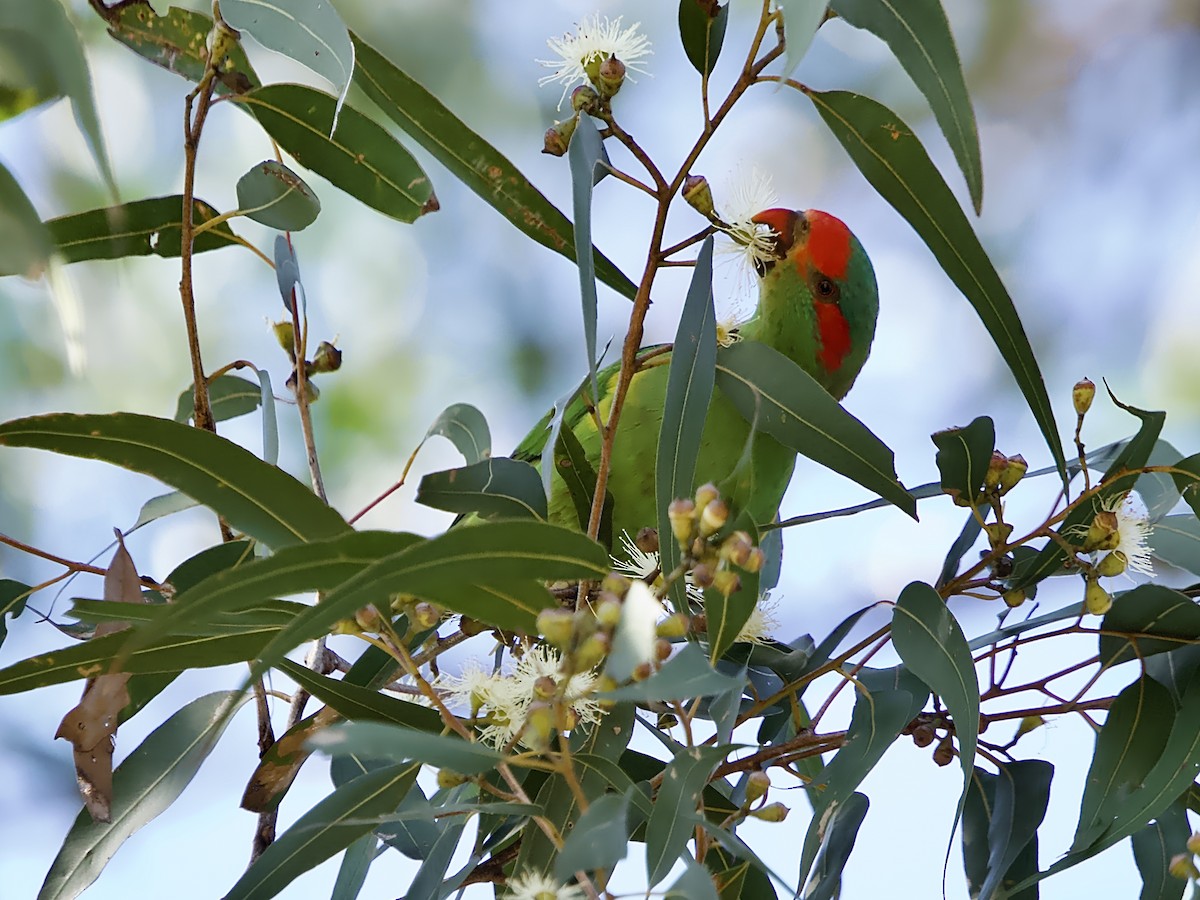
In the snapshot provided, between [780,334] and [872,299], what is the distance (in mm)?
130

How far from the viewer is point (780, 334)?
4.74ft

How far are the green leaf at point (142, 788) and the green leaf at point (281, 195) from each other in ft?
1.41

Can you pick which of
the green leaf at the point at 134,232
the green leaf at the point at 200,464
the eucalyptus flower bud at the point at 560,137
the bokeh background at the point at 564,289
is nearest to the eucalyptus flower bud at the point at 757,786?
the green leaf at the point at 200,464

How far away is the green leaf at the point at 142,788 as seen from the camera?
93 cm

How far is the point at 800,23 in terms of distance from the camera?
61 centimetres

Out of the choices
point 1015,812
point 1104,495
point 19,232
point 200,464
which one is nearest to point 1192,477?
point 1104,495

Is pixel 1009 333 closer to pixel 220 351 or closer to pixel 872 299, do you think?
pixel 872 299

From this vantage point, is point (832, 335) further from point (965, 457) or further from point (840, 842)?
point (840, 842)

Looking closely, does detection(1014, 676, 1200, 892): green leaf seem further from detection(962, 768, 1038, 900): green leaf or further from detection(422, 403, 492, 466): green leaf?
detection(422, 403, 492, 466): green leaf

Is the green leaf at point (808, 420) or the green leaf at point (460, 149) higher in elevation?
the green leaf at point (460, 149)

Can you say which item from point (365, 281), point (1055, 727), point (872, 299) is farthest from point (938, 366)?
point (1055, 727)

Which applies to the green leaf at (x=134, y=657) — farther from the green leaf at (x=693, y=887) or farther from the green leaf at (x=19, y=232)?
the green leaf at (x=693, y=887)

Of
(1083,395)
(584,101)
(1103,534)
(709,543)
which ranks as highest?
(584,101)

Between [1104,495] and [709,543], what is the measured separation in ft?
1.41
